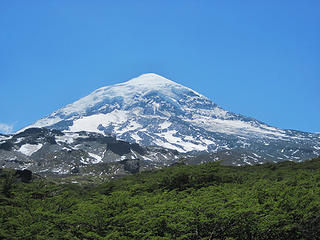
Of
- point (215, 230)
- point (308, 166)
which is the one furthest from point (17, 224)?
point (308, 166)

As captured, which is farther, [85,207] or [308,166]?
[308,166]

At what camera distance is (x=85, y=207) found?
30766 mm

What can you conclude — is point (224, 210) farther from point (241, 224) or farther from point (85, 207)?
point (85, 207)

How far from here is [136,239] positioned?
82.9 feet

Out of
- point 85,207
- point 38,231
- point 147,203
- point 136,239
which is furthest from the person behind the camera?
point 147,203

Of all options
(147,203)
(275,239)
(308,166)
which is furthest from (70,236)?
(308,166)

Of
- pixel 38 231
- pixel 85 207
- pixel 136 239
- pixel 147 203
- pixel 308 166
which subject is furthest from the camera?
pixel 308 166

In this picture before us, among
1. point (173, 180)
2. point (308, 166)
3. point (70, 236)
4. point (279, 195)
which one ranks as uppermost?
point (308, 166)

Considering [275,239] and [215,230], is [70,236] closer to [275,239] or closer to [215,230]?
[215,230]

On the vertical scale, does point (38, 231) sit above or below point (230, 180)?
below

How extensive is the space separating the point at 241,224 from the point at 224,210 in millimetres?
1805

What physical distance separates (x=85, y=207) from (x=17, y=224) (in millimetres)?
5444

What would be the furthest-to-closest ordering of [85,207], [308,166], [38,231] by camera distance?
[308,166], [85,207], [38,231]

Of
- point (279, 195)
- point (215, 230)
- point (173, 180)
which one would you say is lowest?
point (215, 230)
